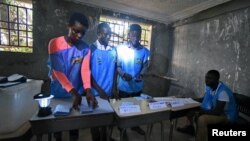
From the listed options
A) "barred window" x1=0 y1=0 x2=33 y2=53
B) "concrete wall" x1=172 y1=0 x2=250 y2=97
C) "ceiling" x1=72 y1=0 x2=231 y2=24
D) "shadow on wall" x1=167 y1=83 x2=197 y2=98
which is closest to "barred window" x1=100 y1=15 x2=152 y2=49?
"ceiling" x1=72 y1=0 x2=231 y2=24

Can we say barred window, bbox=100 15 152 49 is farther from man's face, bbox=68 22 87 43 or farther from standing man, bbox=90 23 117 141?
man's face, bbox=68 22 87 43

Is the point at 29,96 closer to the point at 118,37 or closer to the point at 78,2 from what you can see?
the point at 78,2

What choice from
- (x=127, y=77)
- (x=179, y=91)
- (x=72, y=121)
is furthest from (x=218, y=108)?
(x=179, y=91)

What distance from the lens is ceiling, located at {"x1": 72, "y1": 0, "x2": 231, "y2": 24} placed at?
3540 mm

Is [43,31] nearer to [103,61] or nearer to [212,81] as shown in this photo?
[103,61]

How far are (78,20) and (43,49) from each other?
6.86 feet

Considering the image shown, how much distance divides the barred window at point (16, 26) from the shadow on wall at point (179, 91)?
3738 mm

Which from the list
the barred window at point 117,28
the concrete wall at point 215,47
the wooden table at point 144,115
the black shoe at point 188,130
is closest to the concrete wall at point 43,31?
the barred window at point 117,28

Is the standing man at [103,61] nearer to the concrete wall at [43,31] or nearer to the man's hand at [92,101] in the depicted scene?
the man's hand at [92,101]

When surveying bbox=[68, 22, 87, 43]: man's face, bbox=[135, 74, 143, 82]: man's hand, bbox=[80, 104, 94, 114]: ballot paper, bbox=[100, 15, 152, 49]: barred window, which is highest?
bbox=[100, 15, 152, 49]: barred window

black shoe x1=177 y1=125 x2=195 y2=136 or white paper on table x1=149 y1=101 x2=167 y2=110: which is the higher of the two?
white paper on table x1=149 y1=101 x2=167 y2=110

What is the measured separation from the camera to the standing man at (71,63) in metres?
1.80

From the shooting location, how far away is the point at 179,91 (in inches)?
177

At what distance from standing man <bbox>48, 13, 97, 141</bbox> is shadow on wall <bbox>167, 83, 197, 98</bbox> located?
120 inches
